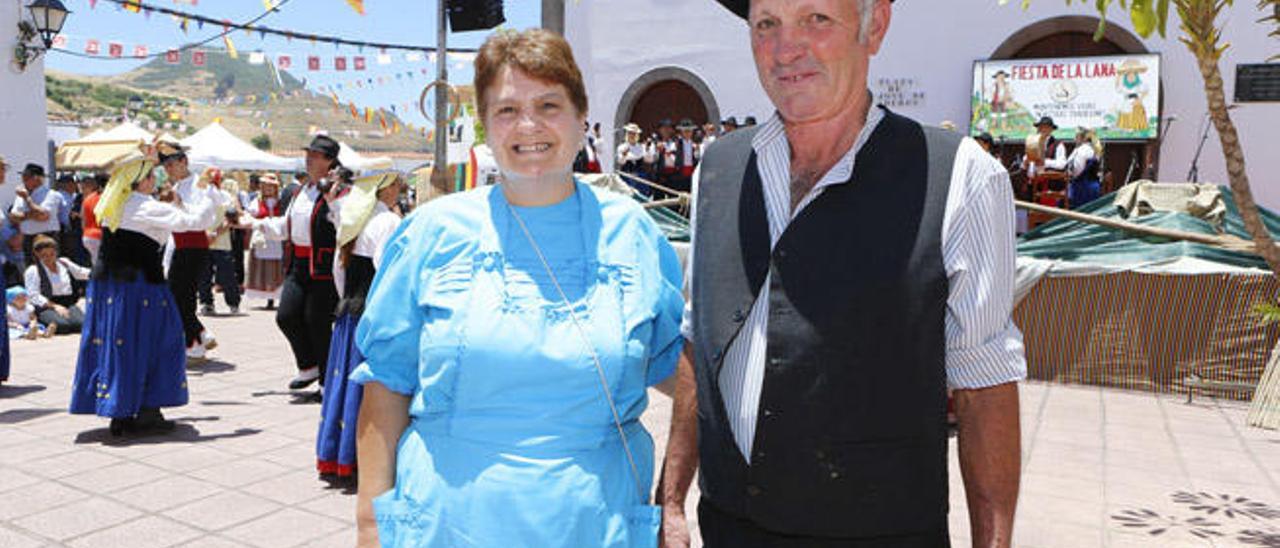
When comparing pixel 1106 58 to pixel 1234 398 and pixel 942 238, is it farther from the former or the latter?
pixel 942 238

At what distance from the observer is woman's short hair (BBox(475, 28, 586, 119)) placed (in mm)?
2080

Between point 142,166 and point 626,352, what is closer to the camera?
point 626,352

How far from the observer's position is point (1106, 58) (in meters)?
13.7

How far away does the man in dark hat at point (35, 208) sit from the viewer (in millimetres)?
12633

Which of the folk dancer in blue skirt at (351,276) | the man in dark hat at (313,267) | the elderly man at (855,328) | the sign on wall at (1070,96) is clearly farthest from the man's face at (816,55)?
the sign on wall at (1070,96)

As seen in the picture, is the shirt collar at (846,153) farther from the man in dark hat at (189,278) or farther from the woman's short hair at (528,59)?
the man in dark hat at (189,278)

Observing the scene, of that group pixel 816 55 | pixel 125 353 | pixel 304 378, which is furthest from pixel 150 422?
pixel 816 55

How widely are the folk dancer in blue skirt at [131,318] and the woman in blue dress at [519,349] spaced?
4.57 m

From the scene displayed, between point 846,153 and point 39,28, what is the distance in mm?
15233

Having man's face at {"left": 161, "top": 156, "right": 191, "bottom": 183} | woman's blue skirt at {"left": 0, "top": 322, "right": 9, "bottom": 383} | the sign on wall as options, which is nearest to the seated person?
woman's blue skirt at {"left": 0, "top": 322, "right": 9, "bottom": 383}

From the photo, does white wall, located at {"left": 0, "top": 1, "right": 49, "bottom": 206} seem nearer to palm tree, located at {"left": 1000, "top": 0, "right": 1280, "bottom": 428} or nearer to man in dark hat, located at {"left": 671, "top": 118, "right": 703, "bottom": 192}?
man in dark hat, located at {"left": 671, "top": 118, "right": 703, "bottom": 192}

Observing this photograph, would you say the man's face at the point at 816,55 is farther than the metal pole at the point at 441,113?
No

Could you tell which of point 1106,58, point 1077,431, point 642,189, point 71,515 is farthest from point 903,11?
point 71,515

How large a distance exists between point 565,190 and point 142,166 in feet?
16.2
